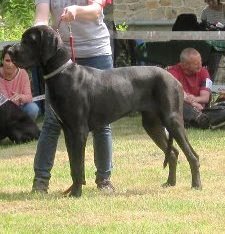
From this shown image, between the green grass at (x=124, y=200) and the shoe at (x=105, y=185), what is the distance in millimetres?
50

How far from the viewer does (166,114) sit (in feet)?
22.3

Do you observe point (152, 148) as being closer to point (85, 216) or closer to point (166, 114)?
point (166, 114)

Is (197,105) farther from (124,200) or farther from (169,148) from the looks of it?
(124,200)

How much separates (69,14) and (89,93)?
634 millimetres

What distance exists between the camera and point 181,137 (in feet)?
22.5

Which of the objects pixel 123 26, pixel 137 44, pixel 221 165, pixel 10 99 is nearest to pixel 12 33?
pixel 123 26

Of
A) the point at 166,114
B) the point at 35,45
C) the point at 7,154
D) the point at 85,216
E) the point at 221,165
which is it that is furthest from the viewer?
the point at 7,154

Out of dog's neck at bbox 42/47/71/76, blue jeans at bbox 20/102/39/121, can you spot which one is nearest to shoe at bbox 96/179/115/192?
dog's neck at bbox 42/47/71/76

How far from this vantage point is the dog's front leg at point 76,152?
6.43 meters

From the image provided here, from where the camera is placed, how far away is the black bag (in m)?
10.5

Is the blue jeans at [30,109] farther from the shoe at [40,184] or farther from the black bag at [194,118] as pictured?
the shoe at [40,184]

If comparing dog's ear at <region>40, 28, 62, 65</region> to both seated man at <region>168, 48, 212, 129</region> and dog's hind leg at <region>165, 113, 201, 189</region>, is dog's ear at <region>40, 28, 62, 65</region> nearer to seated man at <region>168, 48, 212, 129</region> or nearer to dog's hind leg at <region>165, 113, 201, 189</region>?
dog's hind leg at <region>165, 113, 201, 189</region>

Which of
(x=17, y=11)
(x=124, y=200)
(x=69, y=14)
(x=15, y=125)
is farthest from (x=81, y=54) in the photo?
(x=17, y=11)

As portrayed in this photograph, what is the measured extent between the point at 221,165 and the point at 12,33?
10464mm
